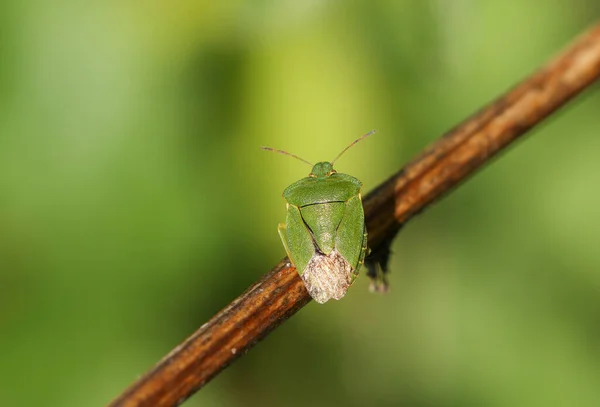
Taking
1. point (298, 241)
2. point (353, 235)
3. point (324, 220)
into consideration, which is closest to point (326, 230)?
point (324, 220)

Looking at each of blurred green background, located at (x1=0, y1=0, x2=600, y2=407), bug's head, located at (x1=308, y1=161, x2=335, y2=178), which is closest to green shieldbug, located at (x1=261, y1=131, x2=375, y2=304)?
bug's head, located at (x1=308, y1=161, x2=335, y2=178)

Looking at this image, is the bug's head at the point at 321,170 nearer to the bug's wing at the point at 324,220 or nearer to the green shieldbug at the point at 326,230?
the green shieldbug at the point at 326,230

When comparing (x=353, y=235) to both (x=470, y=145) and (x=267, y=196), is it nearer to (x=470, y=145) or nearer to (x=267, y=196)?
(x=470, y=145)

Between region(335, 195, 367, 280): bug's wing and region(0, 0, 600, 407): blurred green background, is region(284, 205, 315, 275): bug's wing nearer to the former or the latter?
region(335, 195, 367, 280): bug's wing

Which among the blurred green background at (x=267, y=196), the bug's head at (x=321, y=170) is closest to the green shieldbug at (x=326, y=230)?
the bug's head at (x=321, y=170)

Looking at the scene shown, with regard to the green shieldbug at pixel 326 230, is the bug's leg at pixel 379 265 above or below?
below
